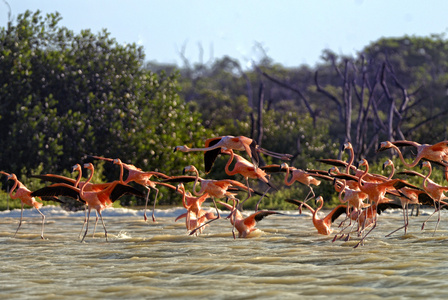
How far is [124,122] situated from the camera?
57.8 ft

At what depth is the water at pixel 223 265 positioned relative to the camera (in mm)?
4418

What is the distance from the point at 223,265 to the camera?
18.3 feet

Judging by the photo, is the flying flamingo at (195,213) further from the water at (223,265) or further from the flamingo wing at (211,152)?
the flamingo wing at (211,152)

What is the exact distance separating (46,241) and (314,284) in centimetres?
438

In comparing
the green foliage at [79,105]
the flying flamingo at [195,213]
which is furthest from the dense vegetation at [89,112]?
the flying flamingo at [195,213]

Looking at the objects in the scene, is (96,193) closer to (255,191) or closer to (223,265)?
(255,191)

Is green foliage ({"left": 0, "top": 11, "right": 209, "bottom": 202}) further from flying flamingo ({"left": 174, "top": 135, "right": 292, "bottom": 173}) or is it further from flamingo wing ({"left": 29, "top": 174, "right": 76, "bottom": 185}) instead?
flying flamingo ({"left": 174, "top": 135, "right": 292, "bottom": 173})

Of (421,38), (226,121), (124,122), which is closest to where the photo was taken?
(124,122)

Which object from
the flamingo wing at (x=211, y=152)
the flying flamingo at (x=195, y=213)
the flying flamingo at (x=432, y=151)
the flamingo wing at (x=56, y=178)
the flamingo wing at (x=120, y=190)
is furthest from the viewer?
the flying flamingo at (x=195, y=213)

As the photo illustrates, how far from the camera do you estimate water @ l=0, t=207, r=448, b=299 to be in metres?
4.42

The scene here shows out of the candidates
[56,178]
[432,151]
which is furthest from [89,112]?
[432,151]

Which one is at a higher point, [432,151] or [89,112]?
[89,112]

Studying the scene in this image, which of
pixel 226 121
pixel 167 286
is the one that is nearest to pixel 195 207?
pixel 167 286

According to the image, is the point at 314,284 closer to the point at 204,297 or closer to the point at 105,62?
the point at 204,297
